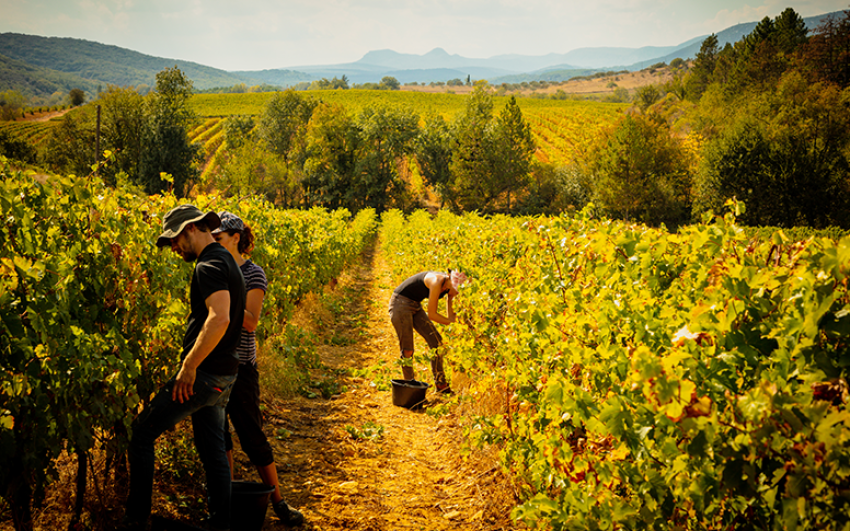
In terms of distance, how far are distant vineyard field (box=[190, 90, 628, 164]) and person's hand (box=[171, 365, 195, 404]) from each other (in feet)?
214

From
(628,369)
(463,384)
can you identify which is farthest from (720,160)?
(628,369)

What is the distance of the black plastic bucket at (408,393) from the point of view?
5.64 meters

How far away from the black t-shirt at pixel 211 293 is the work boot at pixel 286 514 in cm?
112

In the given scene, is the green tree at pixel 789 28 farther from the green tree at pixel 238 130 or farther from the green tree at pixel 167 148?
the green tree at pixel 167 148

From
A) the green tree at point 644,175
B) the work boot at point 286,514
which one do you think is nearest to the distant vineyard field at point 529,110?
the green tree at point 644,175

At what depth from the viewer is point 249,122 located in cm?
6131

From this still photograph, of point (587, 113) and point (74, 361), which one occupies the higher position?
point (587, 113)

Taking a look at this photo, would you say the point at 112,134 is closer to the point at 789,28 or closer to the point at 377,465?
the point at 377,465

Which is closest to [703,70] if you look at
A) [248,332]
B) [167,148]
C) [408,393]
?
[167,148]

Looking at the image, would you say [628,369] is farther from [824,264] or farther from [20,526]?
[20,526]

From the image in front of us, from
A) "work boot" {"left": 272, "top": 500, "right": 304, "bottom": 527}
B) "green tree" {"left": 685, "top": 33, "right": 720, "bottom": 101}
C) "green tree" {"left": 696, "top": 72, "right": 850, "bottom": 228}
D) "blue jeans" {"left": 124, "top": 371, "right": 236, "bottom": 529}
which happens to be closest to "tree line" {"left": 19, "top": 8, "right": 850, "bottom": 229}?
"green tree" {"left": 696, "top": 72, "right": 850, "bottom": 228}

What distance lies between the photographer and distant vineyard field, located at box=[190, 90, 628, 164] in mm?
70938

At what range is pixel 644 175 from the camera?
43156mm

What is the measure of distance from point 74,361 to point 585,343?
2.60 metres
